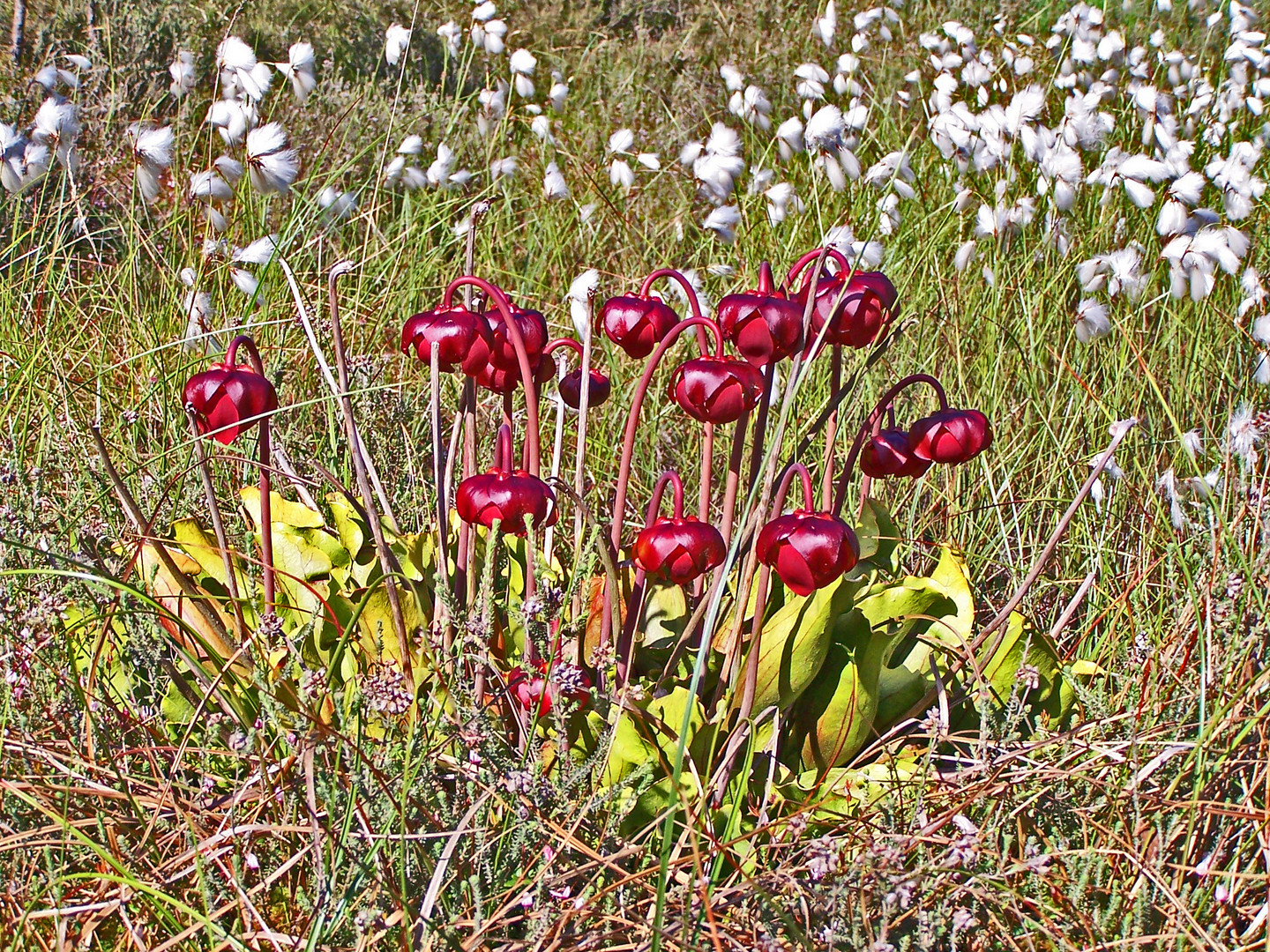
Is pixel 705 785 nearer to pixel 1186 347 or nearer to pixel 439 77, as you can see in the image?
pixel 1186 347

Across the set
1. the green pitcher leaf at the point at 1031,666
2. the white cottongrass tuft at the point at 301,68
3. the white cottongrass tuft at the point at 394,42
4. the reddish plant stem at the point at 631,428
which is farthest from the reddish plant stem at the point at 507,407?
the white cottongrass tuft at the point at 394,42

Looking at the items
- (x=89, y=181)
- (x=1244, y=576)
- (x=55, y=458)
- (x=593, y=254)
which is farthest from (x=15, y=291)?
(x=1244, y=576)

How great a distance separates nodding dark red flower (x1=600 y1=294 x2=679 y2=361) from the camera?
3.91 feet

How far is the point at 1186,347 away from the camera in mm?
2514

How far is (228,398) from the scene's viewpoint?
3.84 ft

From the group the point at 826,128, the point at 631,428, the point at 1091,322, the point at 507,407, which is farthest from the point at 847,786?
the point at 826,128

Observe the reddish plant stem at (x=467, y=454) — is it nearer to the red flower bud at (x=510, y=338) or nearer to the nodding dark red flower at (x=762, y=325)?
the red flower bud at (x=510, y=338)

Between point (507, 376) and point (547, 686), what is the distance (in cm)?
35

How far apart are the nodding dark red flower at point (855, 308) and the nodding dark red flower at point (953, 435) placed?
117 millimetres

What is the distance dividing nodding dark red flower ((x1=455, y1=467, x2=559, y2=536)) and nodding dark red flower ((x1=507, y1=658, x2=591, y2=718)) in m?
0.15

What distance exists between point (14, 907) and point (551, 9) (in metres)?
5.12

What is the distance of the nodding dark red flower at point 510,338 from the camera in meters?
1.18

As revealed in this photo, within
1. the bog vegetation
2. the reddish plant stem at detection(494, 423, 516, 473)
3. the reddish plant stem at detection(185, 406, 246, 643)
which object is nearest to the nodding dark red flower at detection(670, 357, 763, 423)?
the bog vegetation

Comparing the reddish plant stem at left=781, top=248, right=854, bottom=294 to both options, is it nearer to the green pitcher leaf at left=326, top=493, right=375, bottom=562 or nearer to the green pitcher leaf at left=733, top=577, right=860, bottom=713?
the green pitcher leaf at left=733, top=577, right=860, bottom=713
